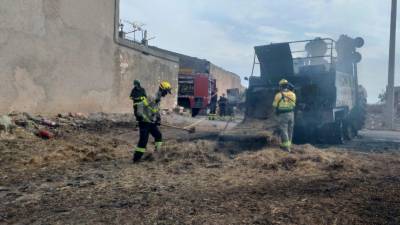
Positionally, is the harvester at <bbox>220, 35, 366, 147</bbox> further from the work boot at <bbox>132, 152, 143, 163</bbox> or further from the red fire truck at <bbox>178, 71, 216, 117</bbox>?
the red fire truck at <bbox>178, 71, 216, 117</bbox>

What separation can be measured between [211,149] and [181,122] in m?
7.48

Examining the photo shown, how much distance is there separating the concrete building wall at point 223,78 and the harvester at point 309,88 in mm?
20397

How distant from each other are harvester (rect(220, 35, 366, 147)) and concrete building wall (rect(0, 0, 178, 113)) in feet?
19.1

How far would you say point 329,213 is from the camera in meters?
4.48

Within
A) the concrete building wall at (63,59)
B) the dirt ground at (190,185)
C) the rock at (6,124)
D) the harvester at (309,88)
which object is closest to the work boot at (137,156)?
the dirt ground at (190,185)

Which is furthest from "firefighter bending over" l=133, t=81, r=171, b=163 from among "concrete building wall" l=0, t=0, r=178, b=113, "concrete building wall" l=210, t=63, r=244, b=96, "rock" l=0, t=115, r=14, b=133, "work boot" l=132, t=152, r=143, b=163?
"concrete building wall" l=210, t=63, r=244, b=96

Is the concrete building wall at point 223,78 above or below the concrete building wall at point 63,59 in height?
above

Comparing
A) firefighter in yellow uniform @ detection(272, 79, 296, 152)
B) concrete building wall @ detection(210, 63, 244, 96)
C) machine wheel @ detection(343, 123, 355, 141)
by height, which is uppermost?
concrete building wall @ detection(210, 63, 244, 96)

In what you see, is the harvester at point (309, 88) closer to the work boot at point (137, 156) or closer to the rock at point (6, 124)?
the work boot at point (137, 156)

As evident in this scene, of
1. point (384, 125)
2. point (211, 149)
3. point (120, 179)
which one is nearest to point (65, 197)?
point (120, 179)

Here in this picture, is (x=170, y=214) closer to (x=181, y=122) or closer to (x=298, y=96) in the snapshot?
(x=298, y=96)

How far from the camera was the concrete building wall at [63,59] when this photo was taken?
10.5m

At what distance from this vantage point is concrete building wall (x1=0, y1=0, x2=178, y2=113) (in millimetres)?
10516

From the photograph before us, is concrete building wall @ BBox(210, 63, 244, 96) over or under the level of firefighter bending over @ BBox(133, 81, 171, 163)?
over
